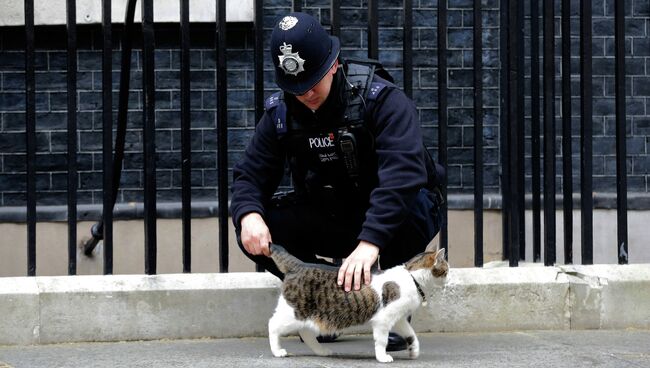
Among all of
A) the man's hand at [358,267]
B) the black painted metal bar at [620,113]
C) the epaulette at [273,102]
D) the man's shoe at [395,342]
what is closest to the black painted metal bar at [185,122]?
the epaulette at [273,102]

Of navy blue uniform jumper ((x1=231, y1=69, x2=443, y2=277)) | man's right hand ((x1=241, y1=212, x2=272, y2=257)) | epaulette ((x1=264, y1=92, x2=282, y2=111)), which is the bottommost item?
man's right hand ((x1=241, y1=212, x2=272, y2=257))

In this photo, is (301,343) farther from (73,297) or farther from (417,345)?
(73,297)

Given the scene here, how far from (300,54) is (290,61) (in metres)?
0.05

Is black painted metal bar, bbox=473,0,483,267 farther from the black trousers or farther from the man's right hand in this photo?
the man's right hand

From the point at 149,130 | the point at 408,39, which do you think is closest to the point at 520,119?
the point at 408,39

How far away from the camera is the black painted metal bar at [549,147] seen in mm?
5895

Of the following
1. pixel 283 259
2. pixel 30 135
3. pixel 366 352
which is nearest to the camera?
pixel 283 259

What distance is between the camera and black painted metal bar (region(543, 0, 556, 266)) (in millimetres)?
5895

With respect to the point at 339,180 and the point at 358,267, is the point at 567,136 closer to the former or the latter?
the point at 339,180

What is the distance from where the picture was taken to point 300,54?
4.69 metres

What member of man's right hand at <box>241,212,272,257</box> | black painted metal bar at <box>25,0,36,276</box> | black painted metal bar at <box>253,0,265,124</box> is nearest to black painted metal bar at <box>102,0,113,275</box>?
black painted metal bar at <box>25,0,36,276</box>

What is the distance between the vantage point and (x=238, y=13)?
25.6 feet

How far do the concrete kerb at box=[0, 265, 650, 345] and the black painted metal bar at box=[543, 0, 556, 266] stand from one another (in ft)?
0.48

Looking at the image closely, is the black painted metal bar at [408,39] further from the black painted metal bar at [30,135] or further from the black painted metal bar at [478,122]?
the black painted metal bar at [30,135]
